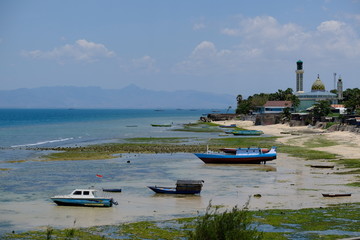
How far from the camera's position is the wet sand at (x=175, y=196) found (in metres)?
30.9

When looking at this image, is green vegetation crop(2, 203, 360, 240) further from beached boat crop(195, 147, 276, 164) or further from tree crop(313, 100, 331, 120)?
tree crop(313, 100, 331, 120)

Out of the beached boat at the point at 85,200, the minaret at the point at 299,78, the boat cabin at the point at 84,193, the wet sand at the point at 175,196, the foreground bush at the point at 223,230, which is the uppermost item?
the minaret at the point at 299,78

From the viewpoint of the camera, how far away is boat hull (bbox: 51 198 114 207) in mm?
33381

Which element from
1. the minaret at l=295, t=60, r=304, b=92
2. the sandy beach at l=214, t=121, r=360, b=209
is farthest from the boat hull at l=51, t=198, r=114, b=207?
the minaret at l=295, t=60, r=304, b=92

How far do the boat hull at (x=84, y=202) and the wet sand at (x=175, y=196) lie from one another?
17.6 inches

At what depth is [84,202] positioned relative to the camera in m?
33.8

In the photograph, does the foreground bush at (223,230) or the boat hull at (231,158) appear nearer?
the foreground bush at (223,230)

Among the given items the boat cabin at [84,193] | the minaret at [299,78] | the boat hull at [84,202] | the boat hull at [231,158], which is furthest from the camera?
the minaret at [299,78]

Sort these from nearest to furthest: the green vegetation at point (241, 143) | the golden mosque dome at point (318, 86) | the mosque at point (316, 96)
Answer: the green vegetation at point (241, 143)
the mosque at point (316, 96)
the golden mosque dome at point (318, 86)

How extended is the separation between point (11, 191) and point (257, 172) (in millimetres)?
23334

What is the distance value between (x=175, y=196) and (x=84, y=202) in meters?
6.79

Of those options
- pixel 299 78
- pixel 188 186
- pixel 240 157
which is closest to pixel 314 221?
pixel 188 186

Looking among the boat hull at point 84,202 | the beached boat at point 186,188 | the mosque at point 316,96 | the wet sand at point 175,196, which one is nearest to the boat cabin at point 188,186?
the beached boat at point 186,188

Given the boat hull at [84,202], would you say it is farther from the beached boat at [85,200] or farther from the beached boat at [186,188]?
the beached boat at [186,188]
